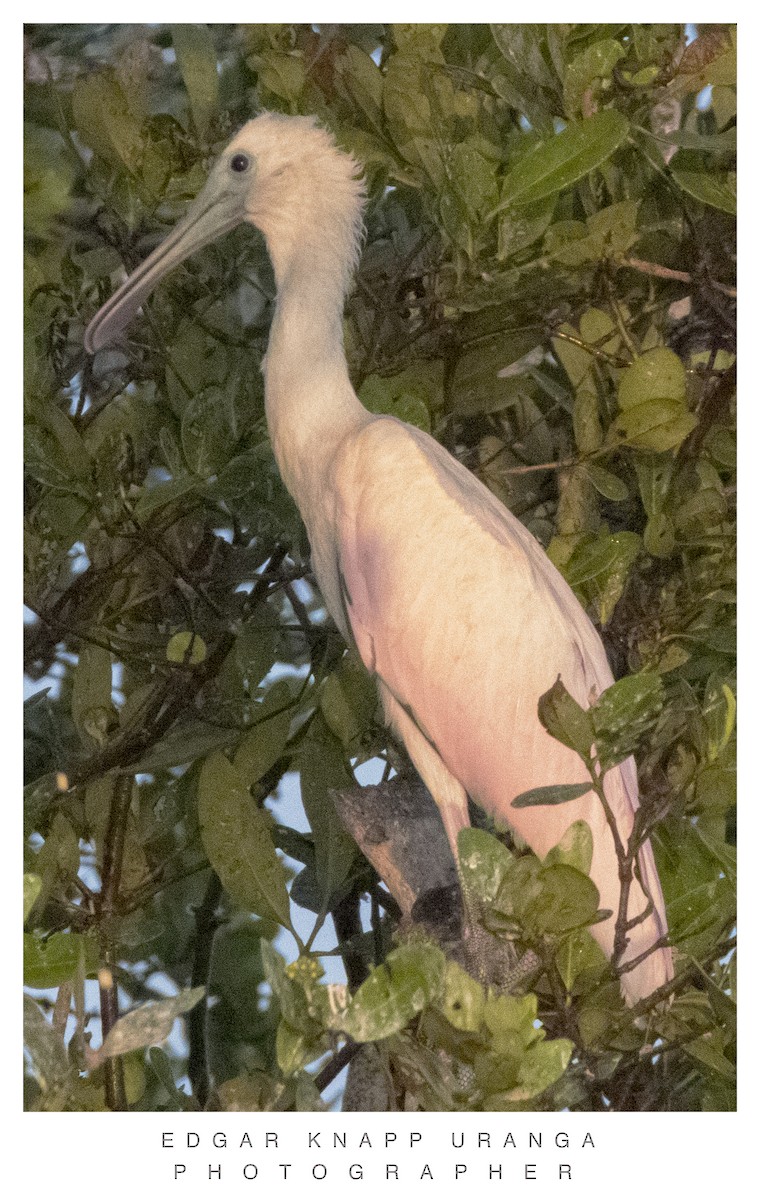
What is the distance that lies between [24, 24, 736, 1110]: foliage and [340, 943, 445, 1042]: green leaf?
0.11 metres

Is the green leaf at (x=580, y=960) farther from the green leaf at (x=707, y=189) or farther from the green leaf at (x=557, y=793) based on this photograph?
the green leaf at (x=707, y=189)

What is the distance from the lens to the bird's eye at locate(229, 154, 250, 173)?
1.91 m

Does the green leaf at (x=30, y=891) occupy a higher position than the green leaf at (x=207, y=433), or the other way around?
the green leaf at (x=207, y=433)

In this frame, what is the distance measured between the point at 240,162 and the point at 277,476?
1.39ft

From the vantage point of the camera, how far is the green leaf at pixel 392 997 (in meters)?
1.62

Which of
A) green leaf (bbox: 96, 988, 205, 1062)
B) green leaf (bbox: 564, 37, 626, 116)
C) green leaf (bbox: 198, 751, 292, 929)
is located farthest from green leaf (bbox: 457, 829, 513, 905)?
green leaf (bbox: 564, 37, 626, 116)

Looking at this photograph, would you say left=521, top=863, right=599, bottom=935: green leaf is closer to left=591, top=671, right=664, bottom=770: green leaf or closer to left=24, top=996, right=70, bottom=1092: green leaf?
left=591, top=671, right=664, bottom=770: green leaf

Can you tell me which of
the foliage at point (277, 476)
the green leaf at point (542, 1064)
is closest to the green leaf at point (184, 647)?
the foliage at point (277, 476)

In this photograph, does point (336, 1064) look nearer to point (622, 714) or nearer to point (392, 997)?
point (392, 997)

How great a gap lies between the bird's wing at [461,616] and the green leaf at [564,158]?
34 cm

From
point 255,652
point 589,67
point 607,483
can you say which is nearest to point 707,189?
point 589,67

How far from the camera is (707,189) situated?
1838 mm

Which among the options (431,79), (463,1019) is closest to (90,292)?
(431,79)

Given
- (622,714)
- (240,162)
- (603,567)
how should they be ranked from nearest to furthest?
(622,714), (603,567), (240,162)
